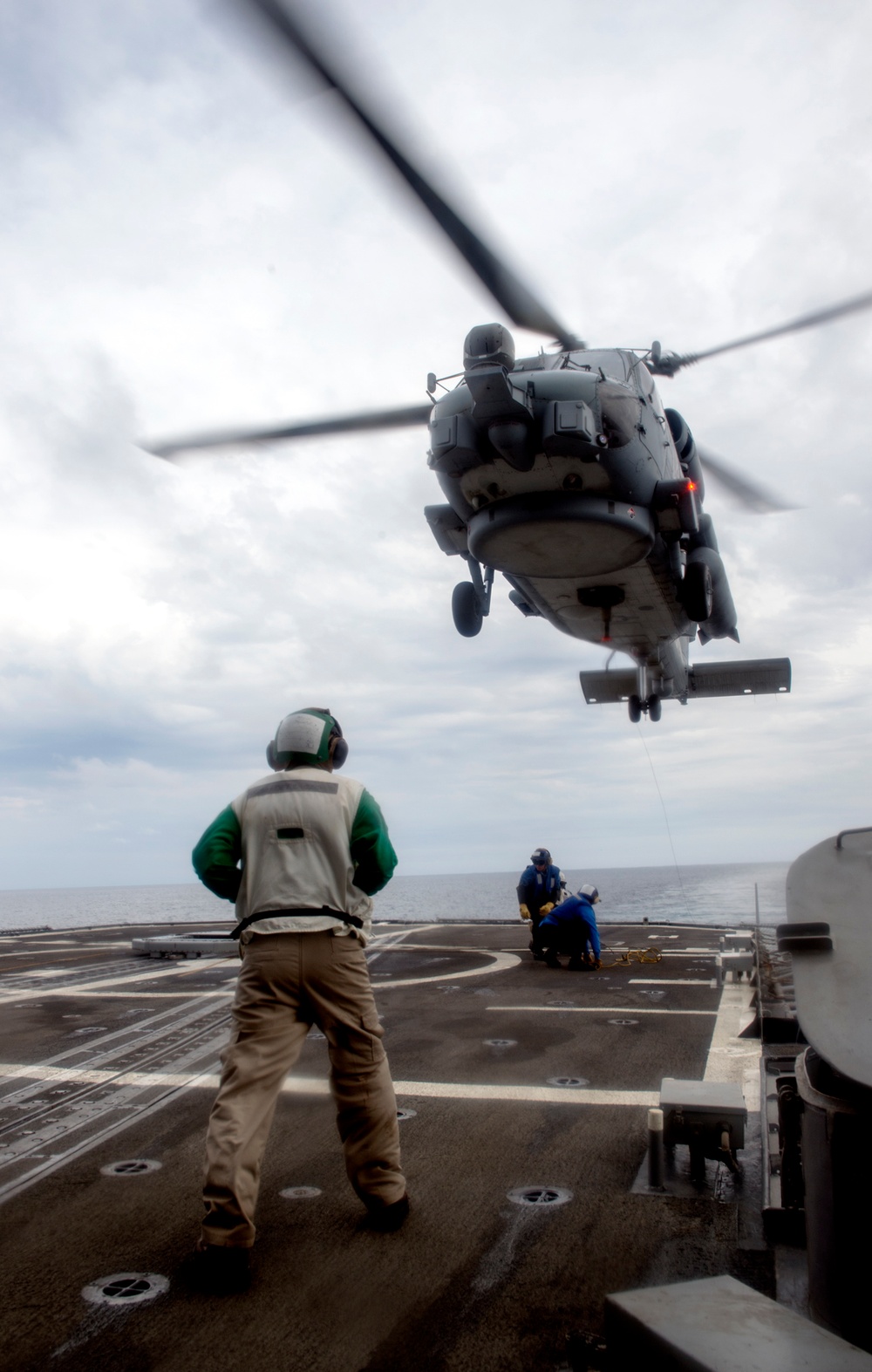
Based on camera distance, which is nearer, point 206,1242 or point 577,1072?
point 206,1242

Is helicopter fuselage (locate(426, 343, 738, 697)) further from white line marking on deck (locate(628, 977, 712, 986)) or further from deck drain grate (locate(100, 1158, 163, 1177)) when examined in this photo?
deck drain grate (locate(100, 1158, 163, 1177))

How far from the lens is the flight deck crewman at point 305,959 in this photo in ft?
11.7

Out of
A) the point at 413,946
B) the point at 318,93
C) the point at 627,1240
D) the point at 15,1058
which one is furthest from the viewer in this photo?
the point at 413,946

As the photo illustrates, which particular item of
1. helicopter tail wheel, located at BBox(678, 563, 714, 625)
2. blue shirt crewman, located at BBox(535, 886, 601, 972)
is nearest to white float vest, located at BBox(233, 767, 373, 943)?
helicopter tail wheel, located at BBox(678, 563, 714, 625)

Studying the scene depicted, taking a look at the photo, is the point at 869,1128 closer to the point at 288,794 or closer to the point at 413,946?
the point at 288,794

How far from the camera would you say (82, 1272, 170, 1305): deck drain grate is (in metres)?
3.10

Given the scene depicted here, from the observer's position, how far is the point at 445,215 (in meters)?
6.31

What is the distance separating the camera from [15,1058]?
6.96 m

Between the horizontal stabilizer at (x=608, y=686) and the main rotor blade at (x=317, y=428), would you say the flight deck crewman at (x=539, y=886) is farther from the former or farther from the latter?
the main rotor blade at (x=317, y=428)

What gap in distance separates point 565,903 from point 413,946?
4.48m

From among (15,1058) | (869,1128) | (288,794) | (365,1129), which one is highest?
(288,794)

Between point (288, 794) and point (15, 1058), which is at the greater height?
point (288, 794)

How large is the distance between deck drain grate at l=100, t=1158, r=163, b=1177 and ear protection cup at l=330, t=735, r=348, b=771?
230 cm

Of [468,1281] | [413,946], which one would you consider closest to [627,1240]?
[468,1281]
